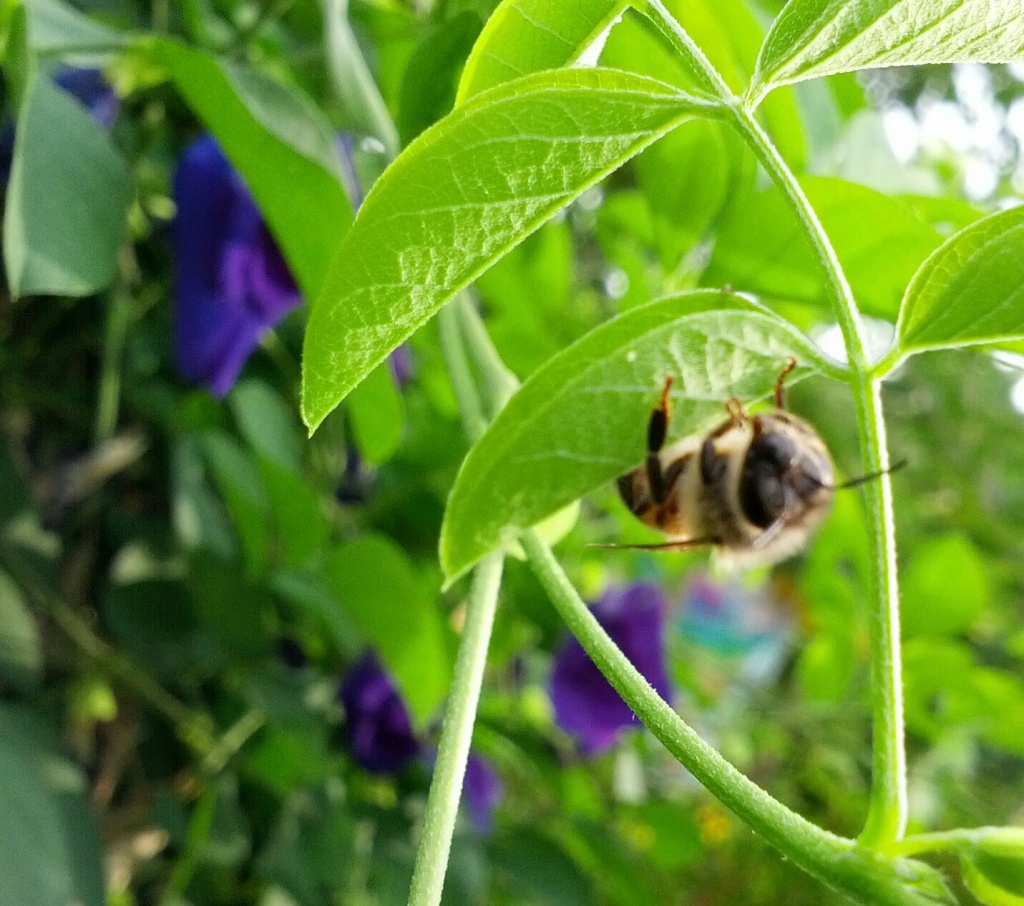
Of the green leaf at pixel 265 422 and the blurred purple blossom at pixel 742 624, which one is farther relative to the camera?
→ the blurred purple blossom at pixel 742 624

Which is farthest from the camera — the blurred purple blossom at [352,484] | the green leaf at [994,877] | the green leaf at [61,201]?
the blurred purple blossom at [352,484]

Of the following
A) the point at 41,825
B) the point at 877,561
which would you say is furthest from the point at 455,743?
the point at 41,825

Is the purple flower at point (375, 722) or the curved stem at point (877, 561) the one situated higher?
the purple flower at point (375, 722)

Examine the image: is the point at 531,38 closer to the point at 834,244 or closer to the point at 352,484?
the point at 834,244

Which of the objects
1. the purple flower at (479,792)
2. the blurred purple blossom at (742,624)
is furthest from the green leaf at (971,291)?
the blurred purple blossom at (742,624)

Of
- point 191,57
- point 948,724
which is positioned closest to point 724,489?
point 191,57

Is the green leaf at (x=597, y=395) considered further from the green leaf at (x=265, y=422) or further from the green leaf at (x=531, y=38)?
the green leaf at (x=265, y=422)
